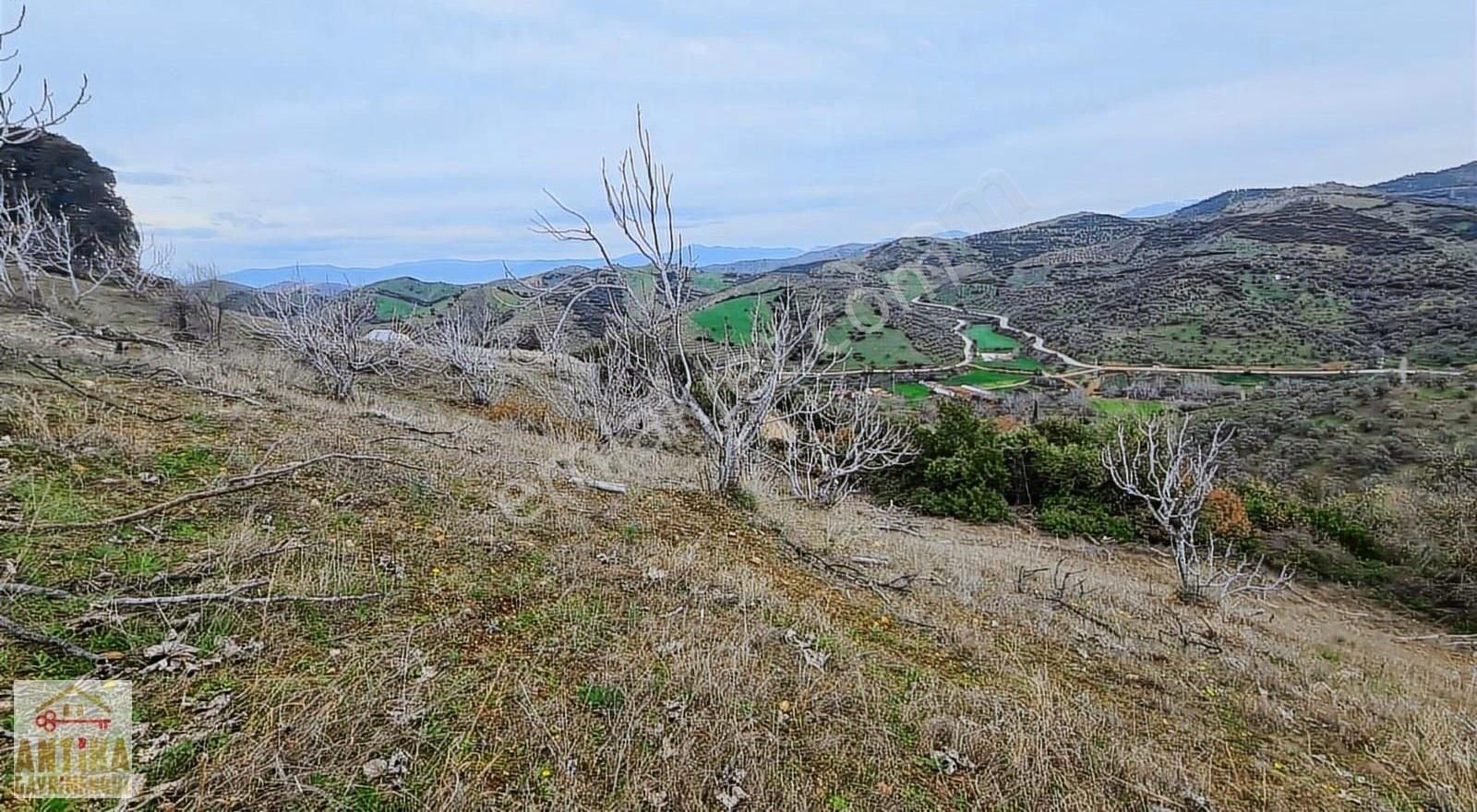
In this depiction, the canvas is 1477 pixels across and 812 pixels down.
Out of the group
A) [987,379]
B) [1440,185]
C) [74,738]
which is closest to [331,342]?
[74,738]

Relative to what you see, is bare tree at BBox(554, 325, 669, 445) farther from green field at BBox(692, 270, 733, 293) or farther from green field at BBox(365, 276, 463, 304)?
green field at BBox(365, 276, 463, 304)

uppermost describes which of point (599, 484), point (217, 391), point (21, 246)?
point (21, 246)

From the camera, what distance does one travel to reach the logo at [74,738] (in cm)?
190

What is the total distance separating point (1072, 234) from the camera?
229ft

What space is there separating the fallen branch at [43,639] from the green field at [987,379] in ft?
105

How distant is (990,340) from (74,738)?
44771 millimetres

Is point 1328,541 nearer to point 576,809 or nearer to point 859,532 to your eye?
point 859,532

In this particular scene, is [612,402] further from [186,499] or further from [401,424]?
[186,499]

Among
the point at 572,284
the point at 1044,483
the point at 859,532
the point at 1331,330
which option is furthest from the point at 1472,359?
the point at 572,284

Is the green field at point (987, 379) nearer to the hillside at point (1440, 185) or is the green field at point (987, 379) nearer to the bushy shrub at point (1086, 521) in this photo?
the bushy shrub at point (1086, 521)

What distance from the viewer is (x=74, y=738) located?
2.05 meters

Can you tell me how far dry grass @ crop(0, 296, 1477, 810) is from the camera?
2.37m

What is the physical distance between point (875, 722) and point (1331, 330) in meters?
44.2

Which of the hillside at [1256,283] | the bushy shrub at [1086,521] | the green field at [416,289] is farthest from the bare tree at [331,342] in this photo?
the hillside at [1256,283]
